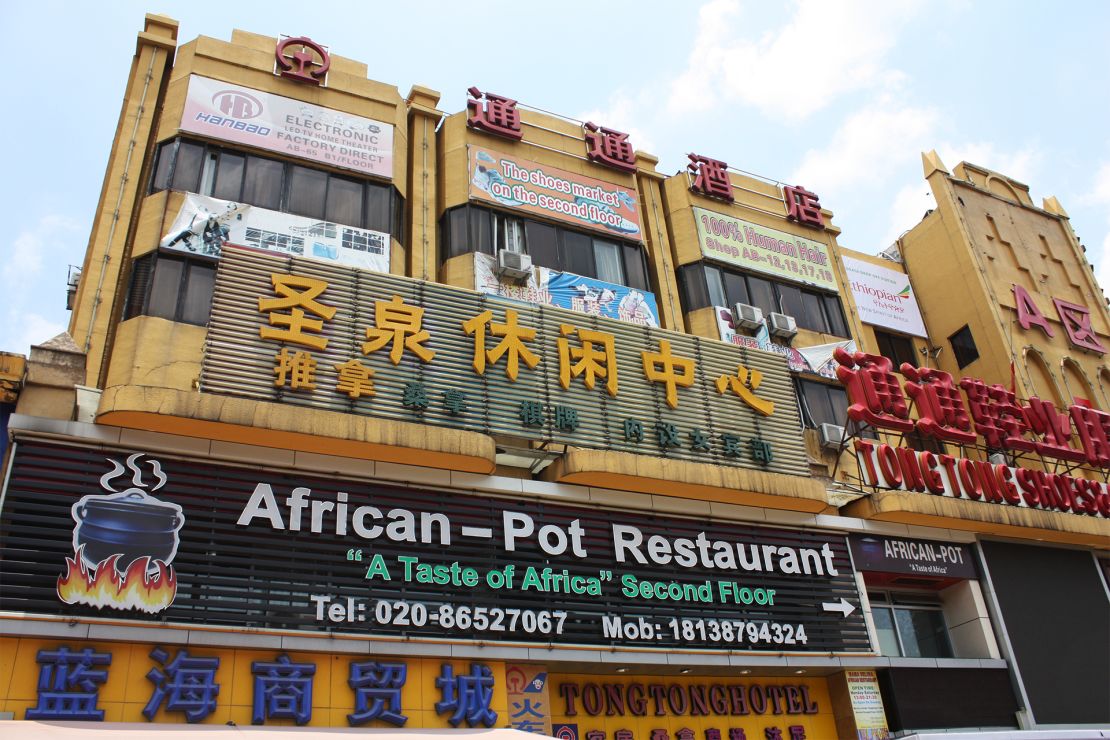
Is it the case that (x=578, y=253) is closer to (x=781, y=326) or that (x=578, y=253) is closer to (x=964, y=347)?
(x=781, y=326)

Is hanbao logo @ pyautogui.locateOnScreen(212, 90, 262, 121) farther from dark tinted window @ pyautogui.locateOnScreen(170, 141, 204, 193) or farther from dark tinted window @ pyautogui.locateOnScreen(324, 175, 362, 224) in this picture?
dark tinted window @ pyautogui.locateOnScreen(324, 175, 362, 224)

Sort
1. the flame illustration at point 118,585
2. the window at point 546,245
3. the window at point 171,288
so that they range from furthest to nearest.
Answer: the window at point 546,245
the window at point 171,288
the flame illustration at point 118,585

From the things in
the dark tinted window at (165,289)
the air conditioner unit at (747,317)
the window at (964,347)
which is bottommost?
the dark tinted window at (165,289)

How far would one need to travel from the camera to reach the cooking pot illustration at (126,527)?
12.6 meters

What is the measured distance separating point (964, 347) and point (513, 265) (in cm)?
1605

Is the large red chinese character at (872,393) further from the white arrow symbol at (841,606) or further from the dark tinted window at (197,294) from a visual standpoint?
the dark tinted window at (197,294)

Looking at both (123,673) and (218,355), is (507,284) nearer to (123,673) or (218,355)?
(218,355)

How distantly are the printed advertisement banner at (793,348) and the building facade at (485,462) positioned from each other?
0.12 meters

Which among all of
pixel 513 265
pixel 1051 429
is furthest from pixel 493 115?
pixel 1051 429

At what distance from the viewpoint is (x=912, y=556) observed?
65.6 ft

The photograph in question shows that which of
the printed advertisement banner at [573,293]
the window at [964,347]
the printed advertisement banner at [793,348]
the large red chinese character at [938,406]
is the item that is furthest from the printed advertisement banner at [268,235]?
the window at [964,347]

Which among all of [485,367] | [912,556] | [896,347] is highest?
[896,347]

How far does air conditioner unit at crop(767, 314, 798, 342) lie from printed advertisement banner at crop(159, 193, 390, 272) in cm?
1018

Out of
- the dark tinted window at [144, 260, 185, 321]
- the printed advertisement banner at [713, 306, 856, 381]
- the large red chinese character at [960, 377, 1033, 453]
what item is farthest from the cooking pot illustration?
the large red chinese character at [960, 377, 1033, 453]
